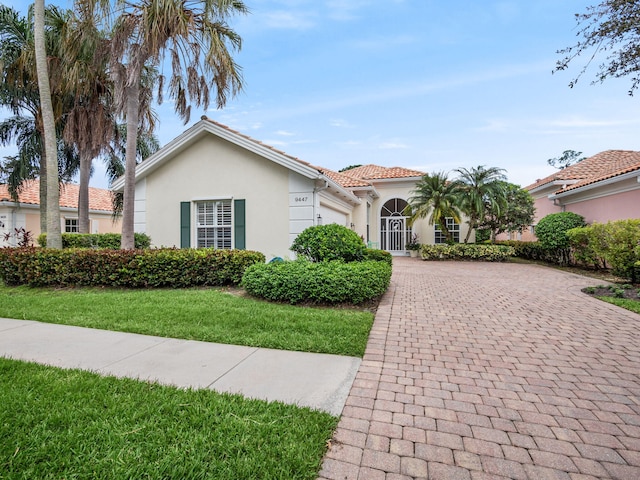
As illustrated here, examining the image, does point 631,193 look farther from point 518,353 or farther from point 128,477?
point 128,477

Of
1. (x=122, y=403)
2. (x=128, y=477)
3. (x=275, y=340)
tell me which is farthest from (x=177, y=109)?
(x=128, y=477)

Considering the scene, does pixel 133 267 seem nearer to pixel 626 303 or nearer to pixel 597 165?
pixel 626 303

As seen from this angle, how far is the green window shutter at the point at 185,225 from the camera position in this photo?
1134 centimetres

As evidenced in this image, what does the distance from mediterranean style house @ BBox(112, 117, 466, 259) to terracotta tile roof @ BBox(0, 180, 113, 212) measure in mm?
12422

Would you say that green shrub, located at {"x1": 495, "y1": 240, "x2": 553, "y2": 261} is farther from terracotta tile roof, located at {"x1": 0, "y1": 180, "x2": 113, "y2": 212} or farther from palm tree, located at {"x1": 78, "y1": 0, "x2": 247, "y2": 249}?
terracotta tile roof, located at {"x1": 0, "y1": 180, "x2": 113, "y2": 212}

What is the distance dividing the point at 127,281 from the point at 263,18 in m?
8.84

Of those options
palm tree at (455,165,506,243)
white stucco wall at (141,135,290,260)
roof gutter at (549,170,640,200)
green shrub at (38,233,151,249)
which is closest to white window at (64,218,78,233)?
green shrub at (38,233,151,249)

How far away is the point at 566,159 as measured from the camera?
49562 mm

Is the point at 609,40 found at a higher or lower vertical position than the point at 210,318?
higher

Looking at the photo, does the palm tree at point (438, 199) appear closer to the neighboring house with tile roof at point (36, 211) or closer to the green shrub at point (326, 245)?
the green shrub at point (326, 245)

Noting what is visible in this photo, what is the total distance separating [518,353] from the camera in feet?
13.8

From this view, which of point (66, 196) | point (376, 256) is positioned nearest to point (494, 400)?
point (376, 256)

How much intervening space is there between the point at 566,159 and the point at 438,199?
4640 centimetres

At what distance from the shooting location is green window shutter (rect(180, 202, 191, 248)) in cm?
1134
